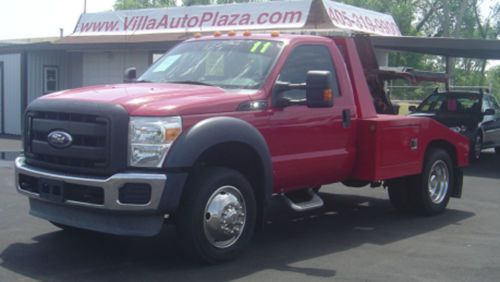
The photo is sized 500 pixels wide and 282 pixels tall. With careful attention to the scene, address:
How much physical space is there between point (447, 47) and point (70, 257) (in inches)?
453

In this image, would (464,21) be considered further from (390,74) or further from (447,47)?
(390,74)

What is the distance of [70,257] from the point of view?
6312mm

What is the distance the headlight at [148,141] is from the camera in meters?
5.63

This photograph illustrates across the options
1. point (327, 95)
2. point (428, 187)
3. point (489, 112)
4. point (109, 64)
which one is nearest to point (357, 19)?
point (489, 112)

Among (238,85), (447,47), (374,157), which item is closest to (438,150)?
(374,157)

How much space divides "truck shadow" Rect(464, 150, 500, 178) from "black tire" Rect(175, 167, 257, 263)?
8769mm

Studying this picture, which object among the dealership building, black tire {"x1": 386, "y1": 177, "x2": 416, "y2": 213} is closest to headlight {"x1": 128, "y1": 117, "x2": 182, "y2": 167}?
Answer: black tire {"x1": 386, "y1": 177, "x2": 416, "y2": 213}

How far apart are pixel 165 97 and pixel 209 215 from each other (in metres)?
1.11

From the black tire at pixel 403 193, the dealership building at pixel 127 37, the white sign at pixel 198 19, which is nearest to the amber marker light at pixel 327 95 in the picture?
the black tire at pixel 403 193

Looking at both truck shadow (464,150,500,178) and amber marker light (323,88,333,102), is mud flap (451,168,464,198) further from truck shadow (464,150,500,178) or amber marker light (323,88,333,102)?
truck shadow (464,150,500,178)

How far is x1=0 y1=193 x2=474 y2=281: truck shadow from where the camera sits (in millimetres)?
5859

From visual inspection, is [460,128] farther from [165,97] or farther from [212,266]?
[165,97]

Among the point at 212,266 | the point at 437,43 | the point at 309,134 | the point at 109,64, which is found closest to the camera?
the point at 212,266

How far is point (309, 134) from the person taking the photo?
700cm
